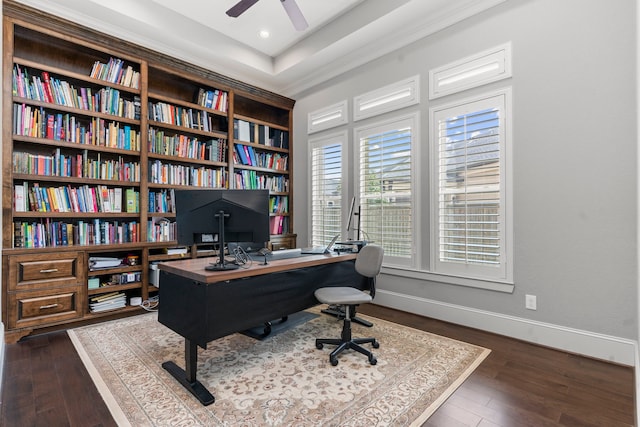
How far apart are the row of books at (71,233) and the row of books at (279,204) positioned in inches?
73.5

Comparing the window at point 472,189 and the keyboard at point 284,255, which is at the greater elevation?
the window at point 472,189

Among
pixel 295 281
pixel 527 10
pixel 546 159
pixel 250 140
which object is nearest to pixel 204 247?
pixel 250 140

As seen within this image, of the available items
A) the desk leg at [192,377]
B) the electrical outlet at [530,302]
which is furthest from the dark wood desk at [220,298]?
the electrical outlet at [530,302]

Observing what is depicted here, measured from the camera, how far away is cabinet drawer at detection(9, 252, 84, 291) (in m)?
2.65

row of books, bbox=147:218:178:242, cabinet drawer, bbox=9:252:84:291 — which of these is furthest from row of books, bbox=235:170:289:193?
cabinet drawer, bbox=9:252:84:291

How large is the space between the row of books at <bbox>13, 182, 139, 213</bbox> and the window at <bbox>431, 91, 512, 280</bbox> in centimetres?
330

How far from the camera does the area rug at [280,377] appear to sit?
5.55 feet

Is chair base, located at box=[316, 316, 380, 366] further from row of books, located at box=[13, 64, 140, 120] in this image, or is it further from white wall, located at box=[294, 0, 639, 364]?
row of books, located at box=[13, 64, 140, 120]

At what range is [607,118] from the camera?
234cm

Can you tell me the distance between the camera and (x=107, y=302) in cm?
316

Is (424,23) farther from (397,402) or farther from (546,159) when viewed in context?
(397,402)

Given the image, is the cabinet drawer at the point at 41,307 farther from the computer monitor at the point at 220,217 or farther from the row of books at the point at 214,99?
the row of books at the point at 214,99

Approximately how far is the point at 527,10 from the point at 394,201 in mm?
2076

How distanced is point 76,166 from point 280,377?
112 inches
